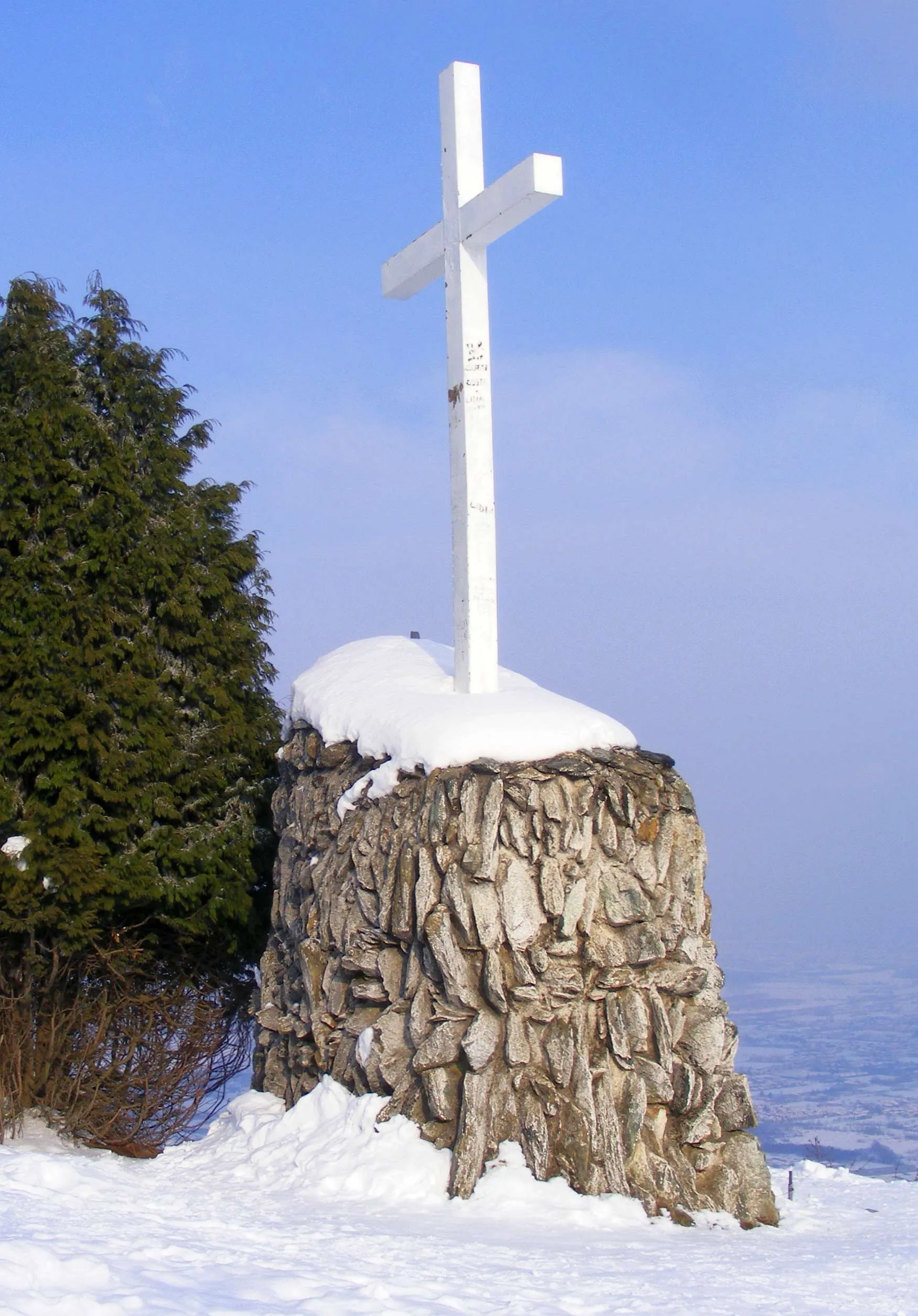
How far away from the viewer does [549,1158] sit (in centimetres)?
679

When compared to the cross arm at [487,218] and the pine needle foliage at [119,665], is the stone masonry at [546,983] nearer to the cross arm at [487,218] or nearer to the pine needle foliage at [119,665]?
the pine needle foliage at [119,665]

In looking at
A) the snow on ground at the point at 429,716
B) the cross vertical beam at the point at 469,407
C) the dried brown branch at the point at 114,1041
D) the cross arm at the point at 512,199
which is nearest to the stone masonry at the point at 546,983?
the snow on ground at the point at 429,716

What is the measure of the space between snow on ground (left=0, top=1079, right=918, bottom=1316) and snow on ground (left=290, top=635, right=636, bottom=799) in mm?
2027

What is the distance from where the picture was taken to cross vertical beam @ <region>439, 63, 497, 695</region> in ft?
27.3

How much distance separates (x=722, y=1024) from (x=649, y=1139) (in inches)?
31.4

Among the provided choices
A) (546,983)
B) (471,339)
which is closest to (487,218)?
(471,339)

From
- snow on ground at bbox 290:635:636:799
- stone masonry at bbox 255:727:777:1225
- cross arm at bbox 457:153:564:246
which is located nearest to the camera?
stone masonry at bbox 255:727:777:1225

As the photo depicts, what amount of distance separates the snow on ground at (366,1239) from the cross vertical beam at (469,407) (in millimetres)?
2905

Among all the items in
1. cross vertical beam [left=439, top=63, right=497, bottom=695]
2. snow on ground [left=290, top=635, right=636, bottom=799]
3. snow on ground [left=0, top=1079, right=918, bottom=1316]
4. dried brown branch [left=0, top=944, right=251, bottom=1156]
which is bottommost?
snow on ground [left=0, top=1079, right=918, bottom=1316]

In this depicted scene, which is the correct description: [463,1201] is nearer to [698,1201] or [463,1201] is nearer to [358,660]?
[698,1201]

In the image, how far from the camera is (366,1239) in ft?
19.3

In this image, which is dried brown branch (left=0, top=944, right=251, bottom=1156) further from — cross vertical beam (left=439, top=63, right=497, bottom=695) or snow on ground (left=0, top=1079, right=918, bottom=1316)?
cross vertical beam (left=439, top=63, right=497, bottom=695)

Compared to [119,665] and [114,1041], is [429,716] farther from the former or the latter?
[114,1041]

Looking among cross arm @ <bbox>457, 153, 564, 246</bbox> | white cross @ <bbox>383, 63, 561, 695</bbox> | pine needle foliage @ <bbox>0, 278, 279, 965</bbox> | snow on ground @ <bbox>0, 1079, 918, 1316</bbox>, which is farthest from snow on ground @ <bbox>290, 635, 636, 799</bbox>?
cross arm @ <bbox>457, 153, 564, 246</bbox>
